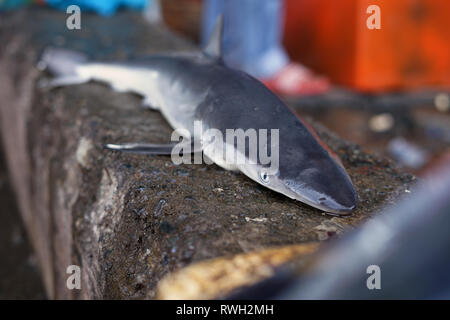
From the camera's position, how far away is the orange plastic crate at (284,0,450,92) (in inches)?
181

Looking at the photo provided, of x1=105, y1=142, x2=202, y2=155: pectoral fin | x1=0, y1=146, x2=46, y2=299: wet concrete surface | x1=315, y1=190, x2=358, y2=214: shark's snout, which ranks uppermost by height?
x1=105, y1=142, x2=202, y2=155: pectoral fin

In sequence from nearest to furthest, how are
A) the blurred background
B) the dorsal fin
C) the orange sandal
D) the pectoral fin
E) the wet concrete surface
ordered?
1. the pectoral fin
2. the dorsal fin
3. the wet concrete surface
4. the blurred background
5. the orange sandal

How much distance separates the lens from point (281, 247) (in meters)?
1.01

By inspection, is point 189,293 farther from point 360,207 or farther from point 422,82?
point 422,82

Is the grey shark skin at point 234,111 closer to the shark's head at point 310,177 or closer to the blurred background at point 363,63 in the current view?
the shark's head at point 310,177

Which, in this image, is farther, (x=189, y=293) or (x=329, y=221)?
(x=329, y=221)

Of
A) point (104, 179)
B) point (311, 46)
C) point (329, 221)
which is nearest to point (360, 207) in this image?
point (329, 221)

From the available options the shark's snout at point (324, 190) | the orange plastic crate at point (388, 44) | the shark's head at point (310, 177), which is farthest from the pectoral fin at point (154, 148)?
the orange plastic crate at point (388, 44)

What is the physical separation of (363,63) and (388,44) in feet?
0.99

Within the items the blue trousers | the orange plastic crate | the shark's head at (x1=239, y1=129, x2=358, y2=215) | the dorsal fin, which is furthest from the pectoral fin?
the orange plastic crate

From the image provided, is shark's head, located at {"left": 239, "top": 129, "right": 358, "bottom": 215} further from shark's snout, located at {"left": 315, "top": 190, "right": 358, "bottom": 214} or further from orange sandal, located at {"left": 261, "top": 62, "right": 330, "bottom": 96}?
orange sandal, located at {"left": 261, "top": 62, "right": 330, "bottom": 96}

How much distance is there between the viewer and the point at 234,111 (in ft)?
4.68

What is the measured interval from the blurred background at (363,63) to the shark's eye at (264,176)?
304 centimetres

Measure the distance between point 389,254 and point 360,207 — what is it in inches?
24.8
